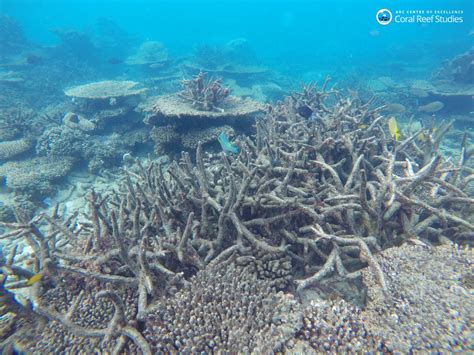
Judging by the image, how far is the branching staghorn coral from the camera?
21.9 feet

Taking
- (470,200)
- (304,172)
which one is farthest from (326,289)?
(470,200)

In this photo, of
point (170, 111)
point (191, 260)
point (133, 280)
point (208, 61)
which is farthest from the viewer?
point (208, 61)

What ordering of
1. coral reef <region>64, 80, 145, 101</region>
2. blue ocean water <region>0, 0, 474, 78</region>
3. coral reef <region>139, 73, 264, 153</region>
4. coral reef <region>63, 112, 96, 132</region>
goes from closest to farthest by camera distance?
coral reef <region>139, 73, 264, 153</region> < coral reef <region>63, 112, 96, 132</region> < coral reef <region>64, 80, 145, 101</region> < blue ocean water <region>0, 0, 474, 78</region>

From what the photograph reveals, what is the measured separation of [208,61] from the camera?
17.9 meters

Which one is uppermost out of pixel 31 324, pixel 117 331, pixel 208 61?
pixel 208 61

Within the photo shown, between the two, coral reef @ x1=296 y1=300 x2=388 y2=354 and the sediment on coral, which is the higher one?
the sediment on coral

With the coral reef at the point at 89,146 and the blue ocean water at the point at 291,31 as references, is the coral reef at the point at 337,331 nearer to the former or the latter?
the coral reef at the point at 89,146

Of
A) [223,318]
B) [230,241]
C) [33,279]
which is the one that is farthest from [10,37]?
[223,318]

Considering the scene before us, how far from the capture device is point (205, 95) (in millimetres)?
6742

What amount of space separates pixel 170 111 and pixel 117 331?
5.18 meters

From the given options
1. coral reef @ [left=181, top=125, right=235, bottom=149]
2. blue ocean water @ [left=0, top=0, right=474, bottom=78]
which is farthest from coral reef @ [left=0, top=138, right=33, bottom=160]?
blue ocean water @ [left=0, top=0, right=474, bottom=78]

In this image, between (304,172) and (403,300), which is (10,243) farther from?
(403,300)

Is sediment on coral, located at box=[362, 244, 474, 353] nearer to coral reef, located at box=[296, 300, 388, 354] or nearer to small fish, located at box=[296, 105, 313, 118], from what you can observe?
coral reef, located at box=[296, 300, 388, 354]

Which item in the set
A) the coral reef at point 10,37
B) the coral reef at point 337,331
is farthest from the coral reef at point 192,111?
the coral reef at point 10,37
